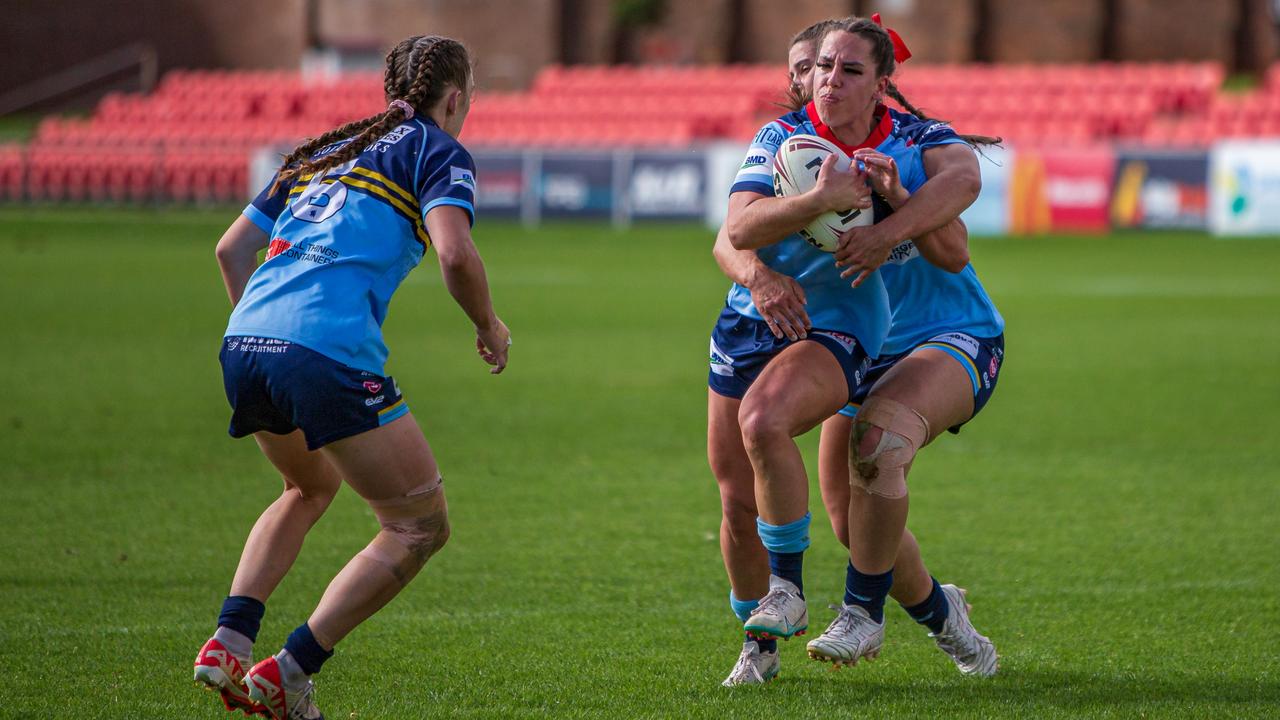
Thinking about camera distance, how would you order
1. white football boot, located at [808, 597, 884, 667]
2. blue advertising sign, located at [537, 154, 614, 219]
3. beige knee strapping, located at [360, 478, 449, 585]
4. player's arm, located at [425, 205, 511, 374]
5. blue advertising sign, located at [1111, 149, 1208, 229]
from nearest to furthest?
1. player's arm, located at [425, 205, 511, 374]
2. beige knee strapping, located at [360, 478, 449, 585]
3. white football boot, located at [808, 597, 884, 667]
4. blue advertising sign, located at [1111, 149, 1208, 229]
5. blue advertising sign, located at [537, 154, 614, 219]

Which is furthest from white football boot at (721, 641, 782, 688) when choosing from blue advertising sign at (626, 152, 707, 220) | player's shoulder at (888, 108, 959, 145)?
blue advertising sign at (626, 152, 707, 220)

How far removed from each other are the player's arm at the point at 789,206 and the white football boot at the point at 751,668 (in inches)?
50.1

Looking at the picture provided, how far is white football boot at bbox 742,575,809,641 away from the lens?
4.48m

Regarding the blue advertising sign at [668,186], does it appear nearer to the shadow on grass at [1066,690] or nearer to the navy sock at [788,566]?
the shadow on grass at [1066,690]

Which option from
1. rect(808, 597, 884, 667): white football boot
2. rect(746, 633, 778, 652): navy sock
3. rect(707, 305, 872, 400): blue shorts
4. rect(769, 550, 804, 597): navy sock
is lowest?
rect(746, 633, 778, 652): navy sock

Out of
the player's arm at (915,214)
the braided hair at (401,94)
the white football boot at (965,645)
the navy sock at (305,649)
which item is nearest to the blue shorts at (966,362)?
the player's arm at (915,214)

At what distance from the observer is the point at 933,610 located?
16.1 ft

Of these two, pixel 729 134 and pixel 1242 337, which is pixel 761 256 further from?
pixel 729 134

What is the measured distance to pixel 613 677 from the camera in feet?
15.7

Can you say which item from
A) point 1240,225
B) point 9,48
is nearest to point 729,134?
point 1240,225

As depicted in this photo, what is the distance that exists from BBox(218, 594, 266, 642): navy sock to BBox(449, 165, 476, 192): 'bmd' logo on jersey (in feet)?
4.41

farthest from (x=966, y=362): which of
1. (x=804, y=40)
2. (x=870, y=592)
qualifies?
(x=804, y=40)

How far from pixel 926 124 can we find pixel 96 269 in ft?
58.1

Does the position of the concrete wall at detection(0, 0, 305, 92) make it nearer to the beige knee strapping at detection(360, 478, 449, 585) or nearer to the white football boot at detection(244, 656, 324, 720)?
the beige knee strapping at detection(360, 478, 449, 585)
